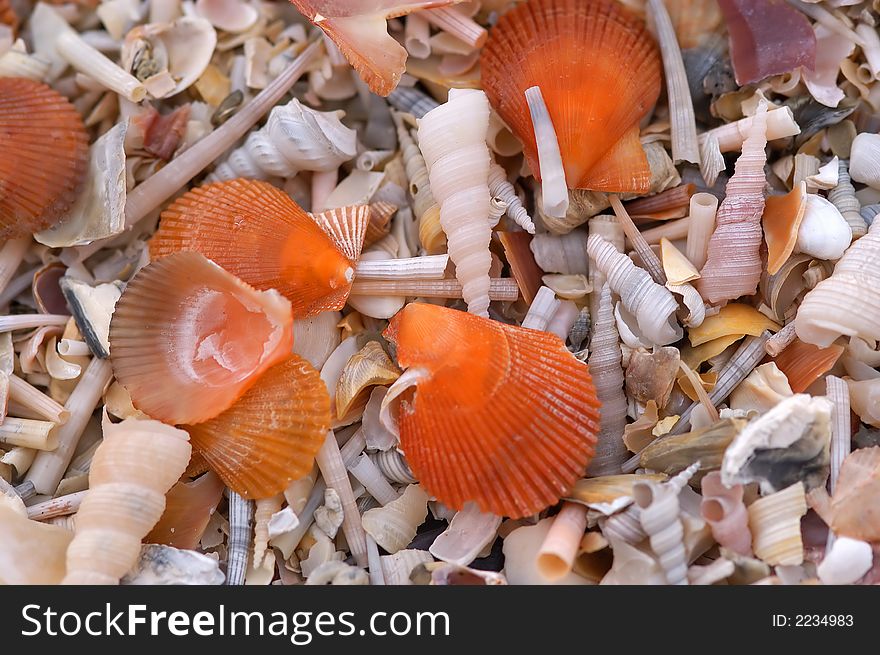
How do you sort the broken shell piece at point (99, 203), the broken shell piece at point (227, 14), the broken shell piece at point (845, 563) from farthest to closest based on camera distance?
the broken shell piece at point (227, 14) → the broken shell piece at point (99, 203) → the broken shell piece at point (845, 563)

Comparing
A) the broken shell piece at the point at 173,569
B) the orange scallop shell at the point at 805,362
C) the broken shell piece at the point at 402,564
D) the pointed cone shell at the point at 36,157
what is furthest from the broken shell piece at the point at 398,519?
the pointed cone shell at the point at 36,157

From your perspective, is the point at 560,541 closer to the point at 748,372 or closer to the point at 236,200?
the point at 748,372

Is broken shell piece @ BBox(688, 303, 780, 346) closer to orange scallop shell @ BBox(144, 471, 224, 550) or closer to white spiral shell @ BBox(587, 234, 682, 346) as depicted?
white spiral shell @ BBox(587, 234, 682, 346)

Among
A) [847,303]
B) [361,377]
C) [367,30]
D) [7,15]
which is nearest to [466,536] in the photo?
[361,377]

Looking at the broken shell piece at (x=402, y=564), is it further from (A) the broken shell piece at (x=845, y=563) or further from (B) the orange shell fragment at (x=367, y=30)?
(B) the orange shell fragment at (x=367, y=30)

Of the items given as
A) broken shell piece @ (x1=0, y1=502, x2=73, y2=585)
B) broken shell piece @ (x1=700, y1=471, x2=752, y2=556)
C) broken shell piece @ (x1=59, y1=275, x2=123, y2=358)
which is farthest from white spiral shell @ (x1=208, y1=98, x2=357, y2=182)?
broken shell piece @ (x1=700, y1=471, x2=752, y2=556)

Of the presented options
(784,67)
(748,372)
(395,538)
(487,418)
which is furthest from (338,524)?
(784,67)
